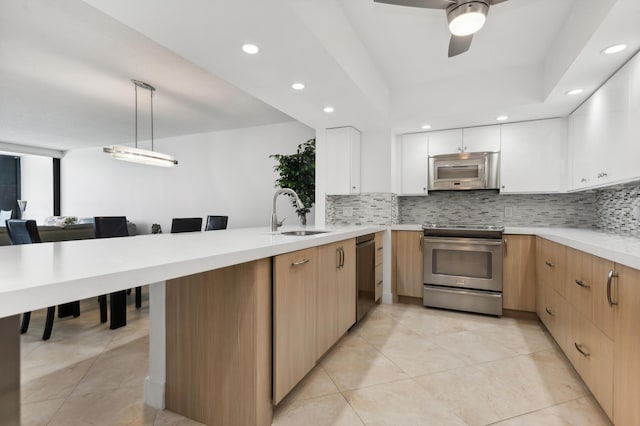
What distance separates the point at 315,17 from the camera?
170 centimetres

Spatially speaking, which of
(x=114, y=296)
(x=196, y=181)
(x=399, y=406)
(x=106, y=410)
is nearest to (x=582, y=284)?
(x=399, y=406)

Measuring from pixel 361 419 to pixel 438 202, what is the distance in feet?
9.62

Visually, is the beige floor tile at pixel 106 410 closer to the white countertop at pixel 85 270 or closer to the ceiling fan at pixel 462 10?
the white countertop at pixel 85 270

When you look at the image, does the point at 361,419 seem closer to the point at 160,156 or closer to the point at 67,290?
the point at 67,290

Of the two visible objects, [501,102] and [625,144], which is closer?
[625,144]

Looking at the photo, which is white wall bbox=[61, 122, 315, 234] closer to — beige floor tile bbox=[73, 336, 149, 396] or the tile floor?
the tile floor

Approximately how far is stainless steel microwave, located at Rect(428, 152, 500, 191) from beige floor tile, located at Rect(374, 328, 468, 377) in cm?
180

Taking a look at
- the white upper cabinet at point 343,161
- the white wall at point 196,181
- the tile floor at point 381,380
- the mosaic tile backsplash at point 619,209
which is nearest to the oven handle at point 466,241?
the tile floor at point 381,380

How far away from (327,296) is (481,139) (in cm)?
265

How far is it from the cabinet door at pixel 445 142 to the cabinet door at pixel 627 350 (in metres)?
2.38

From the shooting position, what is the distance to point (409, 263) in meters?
3.45

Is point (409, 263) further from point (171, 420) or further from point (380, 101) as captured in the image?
point (171, 420)

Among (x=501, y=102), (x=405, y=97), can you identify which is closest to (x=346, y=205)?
(x=405, y=97)

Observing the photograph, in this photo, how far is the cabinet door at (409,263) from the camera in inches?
134
